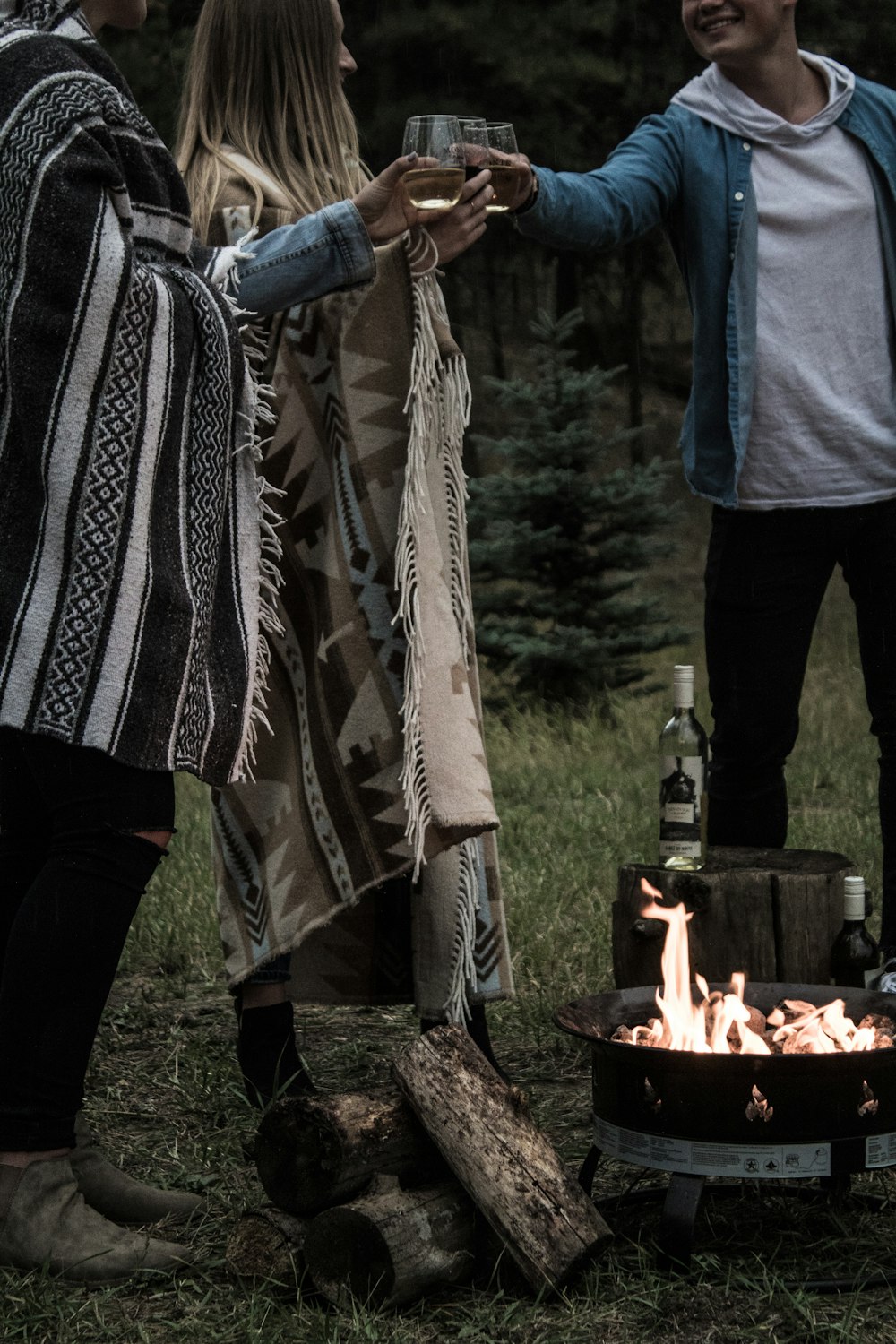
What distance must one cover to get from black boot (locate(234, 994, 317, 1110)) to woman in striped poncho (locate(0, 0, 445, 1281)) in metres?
0.80

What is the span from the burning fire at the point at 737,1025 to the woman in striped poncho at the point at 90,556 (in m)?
0.82

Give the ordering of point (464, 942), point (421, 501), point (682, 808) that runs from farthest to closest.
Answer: point (682, 808)
point (464, 942)
point (421, 501)

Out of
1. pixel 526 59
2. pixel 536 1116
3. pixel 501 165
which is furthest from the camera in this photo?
pixel 526 59

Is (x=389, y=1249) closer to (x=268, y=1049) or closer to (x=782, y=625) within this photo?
(x=268, y=1049)

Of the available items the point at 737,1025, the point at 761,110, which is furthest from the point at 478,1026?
the point at 761,110

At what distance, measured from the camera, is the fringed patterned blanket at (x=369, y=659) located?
9.67 ft

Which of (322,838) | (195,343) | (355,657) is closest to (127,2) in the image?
(195,343)

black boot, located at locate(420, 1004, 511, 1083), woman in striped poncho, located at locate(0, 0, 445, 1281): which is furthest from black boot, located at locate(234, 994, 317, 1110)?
woman in striped poncho, located at locate(0, 0, 445, 1281)

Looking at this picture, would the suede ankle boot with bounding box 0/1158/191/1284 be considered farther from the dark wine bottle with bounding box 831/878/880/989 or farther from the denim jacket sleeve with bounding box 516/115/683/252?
the denim jacket sleeve with bounding box 516/115/683/252

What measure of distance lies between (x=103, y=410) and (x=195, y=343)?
0.74 ft

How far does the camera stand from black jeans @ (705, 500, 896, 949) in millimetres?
3580

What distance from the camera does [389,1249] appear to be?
2.27m

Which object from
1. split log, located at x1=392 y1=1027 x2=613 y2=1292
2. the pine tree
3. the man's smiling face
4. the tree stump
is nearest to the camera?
split log, located at x1=392 y1=1027 x2=613 y2=1292

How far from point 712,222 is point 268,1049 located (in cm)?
201
